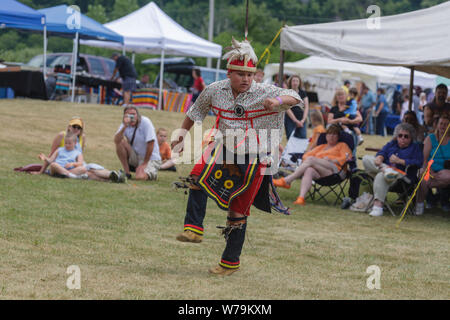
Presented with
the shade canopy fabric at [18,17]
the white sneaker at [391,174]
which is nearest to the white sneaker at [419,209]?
the white sneaker at [391,174]

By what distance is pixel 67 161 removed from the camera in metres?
10.5

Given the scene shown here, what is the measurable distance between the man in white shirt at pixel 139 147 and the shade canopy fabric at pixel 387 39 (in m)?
2.39

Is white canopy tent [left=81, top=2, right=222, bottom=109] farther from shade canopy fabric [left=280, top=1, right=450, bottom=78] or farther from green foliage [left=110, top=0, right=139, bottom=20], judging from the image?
green foliage [left=110, top=0, right=139, bottom=20]

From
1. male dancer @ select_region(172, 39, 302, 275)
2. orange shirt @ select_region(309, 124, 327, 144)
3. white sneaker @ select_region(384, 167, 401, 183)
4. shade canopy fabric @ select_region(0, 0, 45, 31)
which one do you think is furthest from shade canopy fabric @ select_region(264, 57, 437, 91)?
male dancer @ select_region(172, 39, 302, 275)

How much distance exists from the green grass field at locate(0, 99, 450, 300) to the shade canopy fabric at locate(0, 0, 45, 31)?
813 centimetres

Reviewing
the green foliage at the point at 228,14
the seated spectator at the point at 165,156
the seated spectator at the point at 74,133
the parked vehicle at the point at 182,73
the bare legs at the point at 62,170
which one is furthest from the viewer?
the green foliage at the point at 228,14

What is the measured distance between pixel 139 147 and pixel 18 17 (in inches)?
347

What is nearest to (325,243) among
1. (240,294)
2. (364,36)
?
(240,294)

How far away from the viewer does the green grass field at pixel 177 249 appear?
189 inches

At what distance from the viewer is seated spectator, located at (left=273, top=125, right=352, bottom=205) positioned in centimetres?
994

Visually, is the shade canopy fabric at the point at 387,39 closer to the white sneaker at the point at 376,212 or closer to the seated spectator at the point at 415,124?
the seated spectator at the point at 415,124

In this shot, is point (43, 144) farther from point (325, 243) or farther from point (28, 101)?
point (325, 243)
